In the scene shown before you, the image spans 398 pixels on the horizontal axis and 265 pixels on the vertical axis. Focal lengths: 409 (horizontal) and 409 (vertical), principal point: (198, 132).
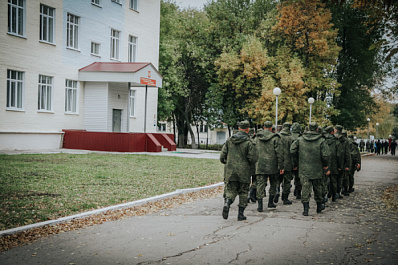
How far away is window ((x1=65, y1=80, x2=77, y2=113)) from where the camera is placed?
83.8ft

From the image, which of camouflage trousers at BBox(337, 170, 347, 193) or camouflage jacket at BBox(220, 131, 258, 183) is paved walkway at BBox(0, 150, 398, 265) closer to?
camouflage jacket at BBox(220, 131, 258, 183)

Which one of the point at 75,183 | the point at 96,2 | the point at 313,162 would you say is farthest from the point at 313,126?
the point at 96,2

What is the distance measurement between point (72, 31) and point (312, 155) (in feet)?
68.3

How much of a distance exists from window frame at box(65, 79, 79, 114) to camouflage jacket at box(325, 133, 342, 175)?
60.1ft

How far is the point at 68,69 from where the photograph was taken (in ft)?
83.3

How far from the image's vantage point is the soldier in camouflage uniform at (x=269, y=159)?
9.70m

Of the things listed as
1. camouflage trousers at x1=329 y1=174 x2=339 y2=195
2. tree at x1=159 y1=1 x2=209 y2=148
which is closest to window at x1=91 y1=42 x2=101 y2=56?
tree at x1=159 y1=1 x2=209 y2=148

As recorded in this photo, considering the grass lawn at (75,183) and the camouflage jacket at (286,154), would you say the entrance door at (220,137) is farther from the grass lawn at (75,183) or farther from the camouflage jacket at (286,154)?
the camouflage jacket at (286,154)

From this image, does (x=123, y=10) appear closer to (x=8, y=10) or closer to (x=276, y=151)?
(x=8, y=10)

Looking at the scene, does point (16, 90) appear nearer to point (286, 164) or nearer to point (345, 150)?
point (286, 164)

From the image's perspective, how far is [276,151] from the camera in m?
9.89

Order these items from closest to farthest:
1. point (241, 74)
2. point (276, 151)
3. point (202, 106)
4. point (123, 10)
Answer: point (276, 151), point (123, 10), point (241, 74), point (202, 106)

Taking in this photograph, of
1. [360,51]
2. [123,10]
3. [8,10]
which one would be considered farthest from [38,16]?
[360,51]

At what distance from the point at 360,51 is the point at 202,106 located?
16608 mm
